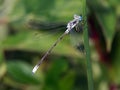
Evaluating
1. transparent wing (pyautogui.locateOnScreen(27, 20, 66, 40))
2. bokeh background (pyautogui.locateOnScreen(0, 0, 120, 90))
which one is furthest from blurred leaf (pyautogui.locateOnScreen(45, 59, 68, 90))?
transparent wing (pyautogui.locateOnScreen(27, 20, 66, 40))

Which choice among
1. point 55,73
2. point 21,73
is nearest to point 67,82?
point 55,73

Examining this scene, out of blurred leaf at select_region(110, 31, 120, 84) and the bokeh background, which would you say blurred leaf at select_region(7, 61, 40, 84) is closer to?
the bokeh background

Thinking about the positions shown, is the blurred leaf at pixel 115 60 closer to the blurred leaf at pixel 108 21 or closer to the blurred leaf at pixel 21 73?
the blurred leaf at pixel 108 21

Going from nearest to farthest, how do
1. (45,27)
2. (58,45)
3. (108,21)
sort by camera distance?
(45,27), (108,21), (58,45)

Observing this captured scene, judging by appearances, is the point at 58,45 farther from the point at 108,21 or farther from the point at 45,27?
the point at 45,27

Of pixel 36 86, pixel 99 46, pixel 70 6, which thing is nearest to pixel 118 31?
pixel 99 46

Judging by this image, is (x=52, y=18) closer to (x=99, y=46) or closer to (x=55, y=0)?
(x=55, y=0)

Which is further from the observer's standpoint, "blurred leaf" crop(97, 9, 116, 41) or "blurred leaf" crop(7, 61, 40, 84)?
"blurred leaf" crop(7, 61, 40, 84)

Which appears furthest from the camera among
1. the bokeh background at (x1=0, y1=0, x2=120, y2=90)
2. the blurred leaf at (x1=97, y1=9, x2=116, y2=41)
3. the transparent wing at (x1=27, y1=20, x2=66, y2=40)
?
the bokeh background at (x1=0, y1=0, x2=120, y2=90)
